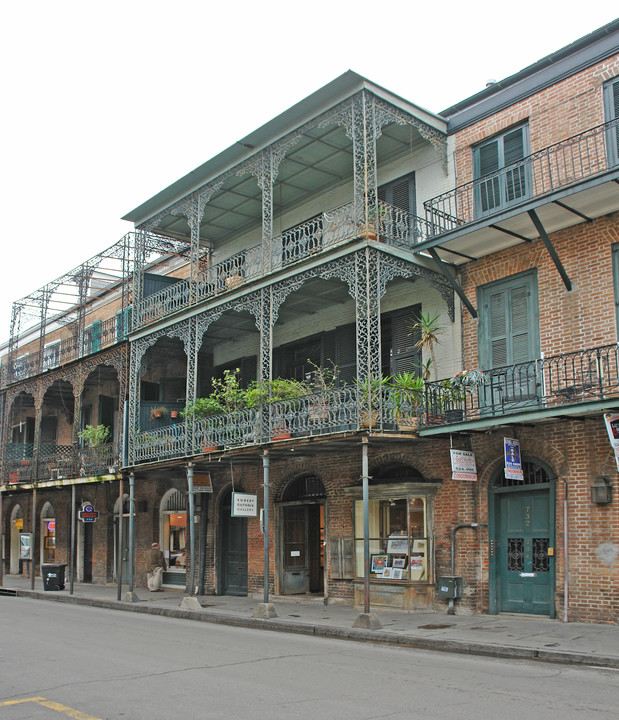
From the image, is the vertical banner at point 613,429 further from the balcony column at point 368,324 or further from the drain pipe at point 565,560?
the balcony column at point 368,324

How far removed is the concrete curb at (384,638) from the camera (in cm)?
941

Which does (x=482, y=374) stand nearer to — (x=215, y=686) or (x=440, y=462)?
(x=440, y=462)

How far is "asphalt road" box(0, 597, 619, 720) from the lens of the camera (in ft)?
21.9

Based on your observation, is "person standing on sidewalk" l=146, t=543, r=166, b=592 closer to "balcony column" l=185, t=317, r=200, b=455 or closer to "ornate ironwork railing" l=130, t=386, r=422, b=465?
"ornate ironwork railing" l=130, t=386, r=422, b=465

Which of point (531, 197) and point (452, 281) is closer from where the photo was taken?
point (531, 197)

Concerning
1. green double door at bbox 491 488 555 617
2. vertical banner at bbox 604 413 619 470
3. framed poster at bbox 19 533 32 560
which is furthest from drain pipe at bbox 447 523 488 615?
framed poster at bbox 19 533 32 560

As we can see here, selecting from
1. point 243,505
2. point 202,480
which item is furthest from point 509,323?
A: point 202,480

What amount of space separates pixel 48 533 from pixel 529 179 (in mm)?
22869

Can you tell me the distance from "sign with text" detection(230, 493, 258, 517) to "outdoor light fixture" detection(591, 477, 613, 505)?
7.36 m

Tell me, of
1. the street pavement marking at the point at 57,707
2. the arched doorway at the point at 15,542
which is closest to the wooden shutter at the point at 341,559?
the street pavement marking at the point at 57,707

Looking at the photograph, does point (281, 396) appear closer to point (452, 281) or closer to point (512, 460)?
point (452, 281)

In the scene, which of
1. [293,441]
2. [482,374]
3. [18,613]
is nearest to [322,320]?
[293,441]

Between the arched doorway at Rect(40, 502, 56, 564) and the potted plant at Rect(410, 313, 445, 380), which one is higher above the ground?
the potted plant at Rect(410, 313, 445, 380)

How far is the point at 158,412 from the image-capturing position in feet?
67.6
